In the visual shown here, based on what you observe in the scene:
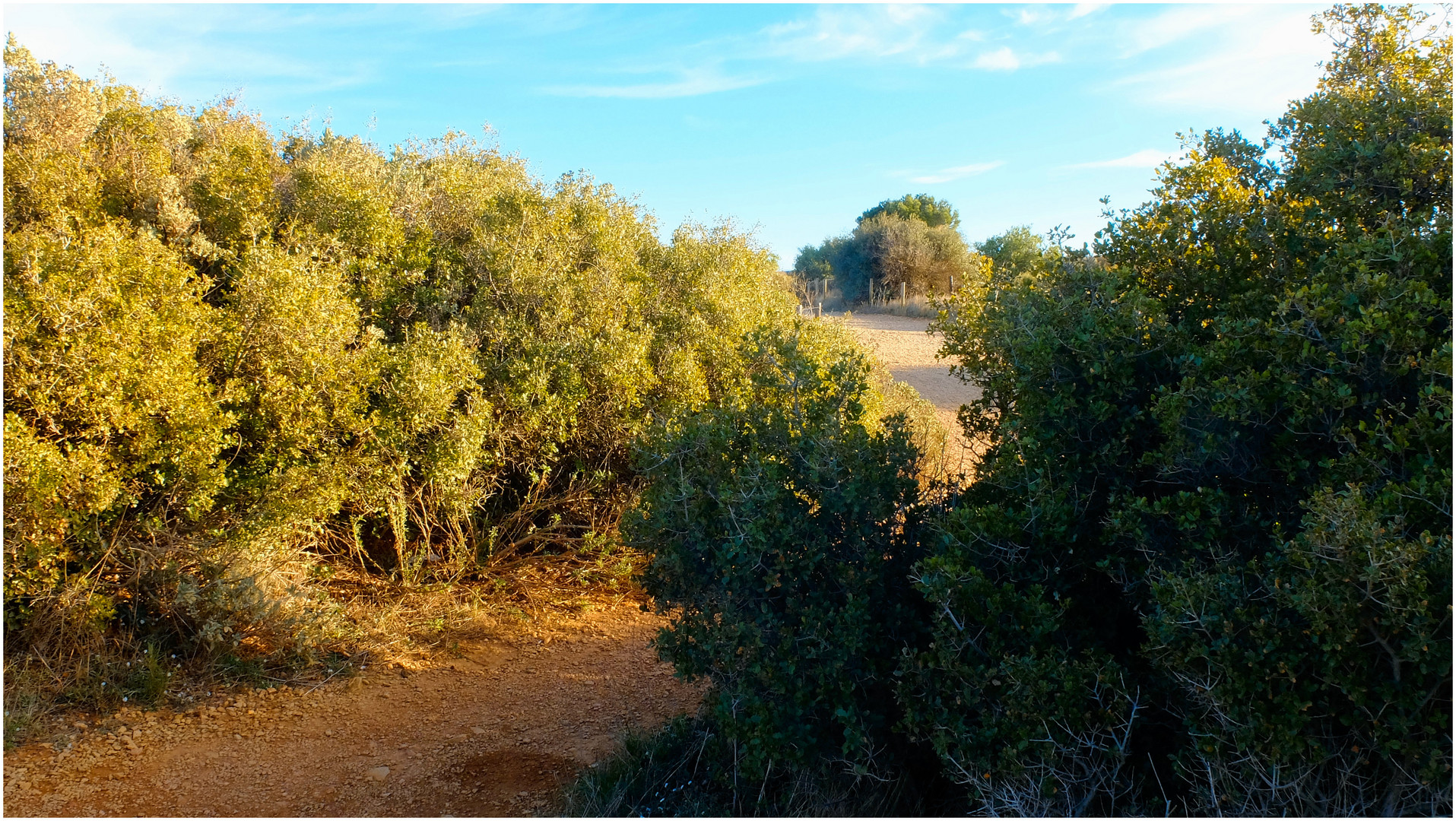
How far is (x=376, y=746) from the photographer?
578 centimetres

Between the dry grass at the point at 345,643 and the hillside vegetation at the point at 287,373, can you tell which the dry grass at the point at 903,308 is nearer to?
the hillside vegetation at the point at 287,373

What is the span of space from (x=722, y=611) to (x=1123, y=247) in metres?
3.16

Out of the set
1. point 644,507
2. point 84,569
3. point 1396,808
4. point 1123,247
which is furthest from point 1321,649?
point 84,569

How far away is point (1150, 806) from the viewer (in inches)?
152

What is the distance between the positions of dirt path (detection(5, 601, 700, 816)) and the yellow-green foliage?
0.84 metres

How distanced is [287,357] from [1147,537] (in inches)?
234

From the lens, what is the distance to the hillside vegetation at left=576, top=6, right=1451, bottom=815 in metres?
3.25

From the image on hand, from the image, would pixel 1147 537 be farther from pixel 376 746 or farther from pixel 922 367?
pixel 922 367

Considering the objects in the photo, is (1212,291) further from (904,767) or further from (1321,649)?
(904,767)

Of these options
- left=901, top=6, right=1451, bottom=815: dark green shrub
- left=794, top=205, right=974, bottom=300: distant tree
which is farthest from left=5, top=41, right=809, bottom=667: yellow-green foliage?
left=794, top=205, right=974, bottom=300: distant tree

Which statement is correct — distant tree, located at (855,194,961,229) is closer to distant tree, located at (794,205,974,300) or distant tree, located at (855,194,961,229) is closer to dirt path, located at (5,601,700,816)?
distant tree, located at (794,205,974,300)

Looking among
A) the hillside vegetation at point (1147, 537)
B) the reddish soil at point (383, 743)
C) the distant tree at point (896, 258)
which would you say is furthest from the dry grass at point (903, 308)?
the hillside vegetation at point (1147, 537)

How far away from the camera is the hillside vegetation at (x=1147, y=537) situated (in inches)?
128

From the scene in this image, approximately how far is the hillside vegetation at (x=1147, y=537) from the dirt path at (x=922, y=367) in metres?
8.01
